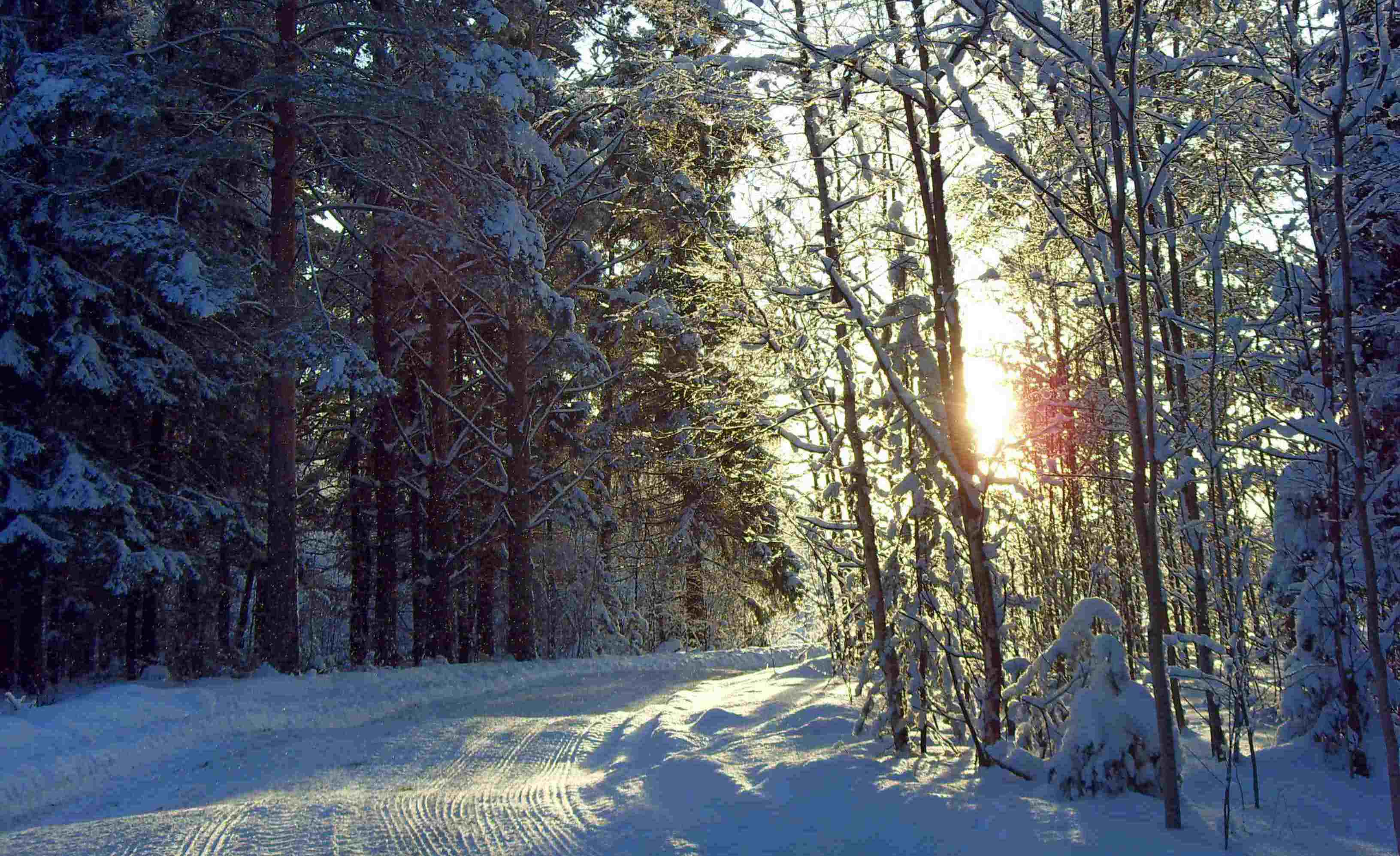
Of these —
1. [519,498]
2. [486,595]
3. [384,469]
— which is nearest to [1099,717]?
[519,498]

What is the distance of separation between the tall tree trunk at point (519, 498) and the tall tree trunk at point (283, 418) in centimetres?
501

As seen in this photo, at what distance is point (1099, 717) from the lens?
5.05 m

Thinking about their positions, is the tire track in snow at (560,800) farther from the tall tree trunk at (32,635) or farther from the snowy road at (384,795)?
the tall tree trunk at (32,635)

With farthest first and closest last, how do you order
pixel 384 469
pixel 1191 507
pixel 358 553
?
pixel 358 553 → pixel 384 469 → pixel 1191 507

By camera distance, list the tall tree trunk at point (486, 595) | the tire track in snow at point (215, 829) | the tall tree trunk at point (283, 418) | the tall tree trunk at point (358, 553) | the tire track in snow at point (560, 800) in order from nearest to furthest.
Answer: the tire track in snow at point (215, 829) → the tire track in snow at point (560, 800) → the tall tree trunk at point (283, 418) → the tall tree trunk at point (358, 553) → the tall tree trunk at point (486, 595)

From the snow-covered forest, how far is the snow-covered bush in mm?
20

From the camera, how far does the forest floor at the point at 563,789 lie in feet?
15.2

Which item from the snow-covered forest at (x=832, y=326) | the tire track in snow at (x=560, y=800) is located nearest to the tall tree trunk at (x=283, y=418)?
the snow-covered forest at (x=832, y=326)

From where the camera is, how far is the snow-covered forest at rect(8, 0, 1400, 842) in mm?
5133

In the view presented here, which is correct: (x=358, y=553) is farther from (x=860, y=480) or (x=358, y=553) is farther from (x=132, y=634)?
(x=860, y=480)

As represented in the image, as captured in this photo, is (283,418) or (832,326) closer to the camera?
(832,326)

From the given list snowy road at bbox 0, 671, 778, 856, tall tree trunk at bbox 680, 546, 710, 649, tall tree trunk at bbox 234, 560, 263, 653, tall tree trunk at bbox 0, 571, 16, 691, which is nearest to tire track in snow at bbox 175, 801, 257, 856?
snowy road at bbox 0, 671, 778, 856

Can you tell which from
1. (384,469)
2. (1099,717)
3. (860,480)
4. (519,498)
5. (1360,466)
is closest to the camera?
(1360,466)

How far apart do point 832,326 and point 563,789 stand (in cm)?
Answer: 347
